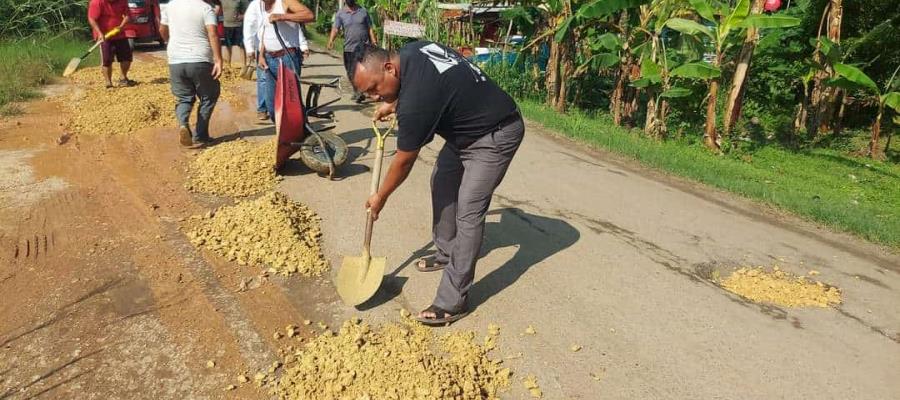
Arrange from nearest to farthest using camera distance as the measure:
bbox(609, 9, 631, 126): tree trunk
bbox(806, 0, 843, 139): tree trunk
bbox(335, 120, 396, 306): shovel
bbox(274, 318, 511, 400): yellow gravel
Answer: bbox(274, 318, 511, 400): yellow gravel < bbox(335, 120, 396, 306): shovel < bbox(806, 0, 843, 139): tree trunk < bbox(609, 9, 631, 126): tree trunk

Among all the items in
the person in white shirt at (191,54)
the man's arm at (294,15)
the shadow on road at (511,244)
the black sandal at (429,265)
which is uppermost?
the man's arm at (294,15)

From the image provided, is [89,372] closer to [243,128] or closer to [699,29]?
[243,128]

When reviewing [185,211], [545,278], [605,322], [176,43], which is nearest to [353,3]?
[176,43]

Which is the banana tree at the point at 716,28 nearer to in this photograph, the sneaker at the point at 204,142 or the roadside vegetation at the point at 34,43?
the sneaker at the point at 204,142

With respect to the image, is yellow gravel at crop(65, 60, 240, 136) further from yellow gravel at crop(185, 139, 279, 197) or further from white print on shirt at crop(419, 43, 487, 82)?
white print on shirt at crop(419, 43, 487, 82)

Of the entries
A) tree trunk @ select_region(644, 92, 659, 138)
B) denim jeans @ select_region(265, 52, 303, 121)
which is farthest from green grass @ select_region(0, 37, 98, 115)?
tree trunk @ select_region(644, 92, 659, 138)

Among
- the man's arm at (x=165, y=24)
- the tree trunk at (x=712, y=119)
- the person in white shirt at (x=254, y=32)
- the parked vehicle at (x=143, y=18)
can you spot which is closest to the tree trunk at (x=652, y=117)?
the tree trunk at (x=712, y=119)

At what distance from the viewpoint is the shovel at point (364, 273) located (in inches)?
Result: 141

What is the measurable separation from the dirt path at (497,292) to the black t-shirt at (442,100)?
1.23 metres

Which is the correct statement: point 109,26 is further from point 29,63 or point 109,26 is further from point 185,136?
point 185,136

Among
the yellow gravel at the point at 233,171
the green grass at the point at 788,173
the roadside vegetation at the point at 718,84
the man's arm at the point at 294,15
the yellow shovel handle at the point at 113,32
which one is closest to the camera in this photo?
the yellow gravel at the point at 233,171

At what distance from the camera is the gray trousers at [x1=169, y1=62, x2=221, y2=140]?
237 inches

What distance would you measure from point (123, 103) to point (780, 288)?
8.30m

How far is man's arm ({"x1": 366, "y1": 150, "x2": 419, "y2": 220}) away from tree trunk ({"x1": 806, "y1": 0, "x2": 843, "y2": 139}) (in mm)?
8649
